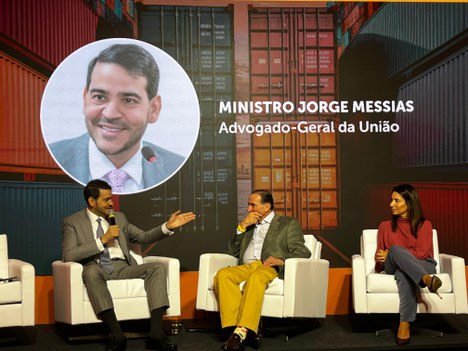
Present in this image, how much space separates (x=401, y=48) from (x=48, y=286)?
11.6 feet

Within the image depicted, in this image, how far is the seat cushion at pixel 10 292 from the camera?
5.50m

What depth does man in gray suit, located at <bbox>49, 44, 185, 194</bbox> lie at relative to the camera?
6.65 meters

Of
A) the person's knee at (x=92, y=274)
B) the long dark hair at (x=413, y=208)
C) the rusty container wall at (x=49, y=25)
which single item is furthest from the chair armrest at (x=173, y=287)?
the rusty container wall at (x=49, y=25)

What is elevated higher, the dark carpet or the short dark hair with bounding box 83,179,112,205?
the short dark hair with bounding box 83,179,112,205

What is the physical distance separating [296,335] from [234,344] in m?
0.85

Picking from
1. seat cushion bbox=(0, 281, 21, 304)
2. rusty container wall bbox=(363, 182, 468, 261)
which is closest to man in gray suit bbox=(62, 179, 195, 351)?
seat cushion bbox=(0, 281, 21, 304)

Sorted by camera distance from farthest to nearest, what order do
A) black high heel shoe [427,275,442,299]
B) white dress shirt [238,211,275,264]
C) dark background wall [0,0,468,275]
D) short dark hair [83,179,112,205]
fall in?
1. dark background wall [0,0,468,275]
2. white dress shirt [238,211,275,264]
3. short dark hair [83,179,112,205]
4. black high heel shoe [427,275,442,299]

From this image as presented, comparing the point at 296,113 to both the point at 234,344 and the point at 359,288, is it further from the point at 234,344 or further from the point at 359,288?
the point at 234,344

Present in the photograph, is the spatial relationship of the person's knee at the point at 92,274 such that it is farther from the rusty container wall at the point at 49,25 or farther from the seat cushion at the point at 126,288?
the rusty container wall at the point at 49,25

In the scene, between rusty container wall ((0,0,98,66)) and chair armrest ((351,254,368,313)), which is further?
rusty container wall ((0,0,98,66))

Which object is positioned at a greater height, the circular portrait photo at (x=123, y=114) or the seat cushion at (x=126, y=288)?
the circular portrait photo at (x=123, y=114)

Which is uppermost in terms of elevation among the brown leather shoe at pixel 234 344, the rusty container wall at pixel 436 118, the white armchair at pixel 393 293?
the rusty container wall at pixel 436 118

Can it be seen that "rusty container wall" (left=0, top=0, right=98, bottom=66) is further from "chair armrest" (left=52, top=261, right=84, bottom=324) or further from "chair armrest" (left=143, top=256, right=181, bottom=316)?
"chair armrest" (left=143, top=256, right=181, bottom=316)

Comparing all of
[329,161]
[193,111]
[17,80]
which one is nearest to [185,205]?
[193,111]
